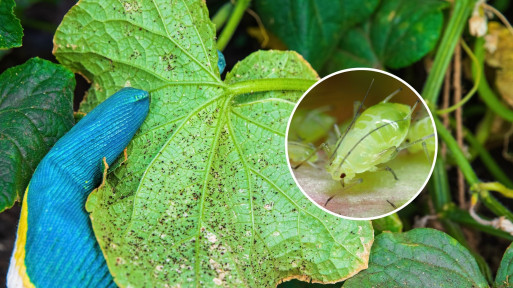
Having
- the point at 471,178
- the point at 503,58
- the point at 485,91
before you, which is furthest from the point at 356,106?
the point at 503,58

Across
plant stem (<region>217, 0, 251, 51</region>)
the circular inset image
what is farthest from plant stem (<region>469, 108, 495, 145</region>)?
plant stem (<region>217, 0, 251, 51</region>)

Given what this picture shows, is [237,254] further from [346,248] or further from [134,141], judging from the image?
[134,141]

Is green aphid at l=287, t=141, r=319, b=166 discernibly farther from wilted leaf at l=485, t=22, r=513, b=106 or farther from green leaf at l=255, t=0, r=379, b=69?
wilted leaf at l=485, t=22, r=513, b=106

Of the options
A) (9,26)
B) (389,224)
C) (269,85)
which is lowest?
(389,224)

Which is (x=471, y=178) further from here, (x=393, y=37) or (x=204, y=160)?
(x=204, y=160)

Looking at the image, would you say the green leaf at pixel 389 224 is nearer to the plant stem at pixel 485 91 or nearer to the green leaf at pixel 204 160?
the green leaf at pixel 204 160

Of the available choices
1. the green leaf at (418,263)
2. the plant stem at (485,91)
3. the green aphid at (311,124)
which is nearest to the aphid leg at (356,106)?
the green aphid at (311,124)

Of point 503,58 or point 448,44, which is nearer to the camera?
point 448,44

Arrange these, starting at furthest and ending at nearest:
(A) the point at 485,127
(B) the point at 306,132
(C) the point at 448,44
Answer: (A) the point at 485,127 < (C) the point at 448,44 < (B) the point at 306,132
